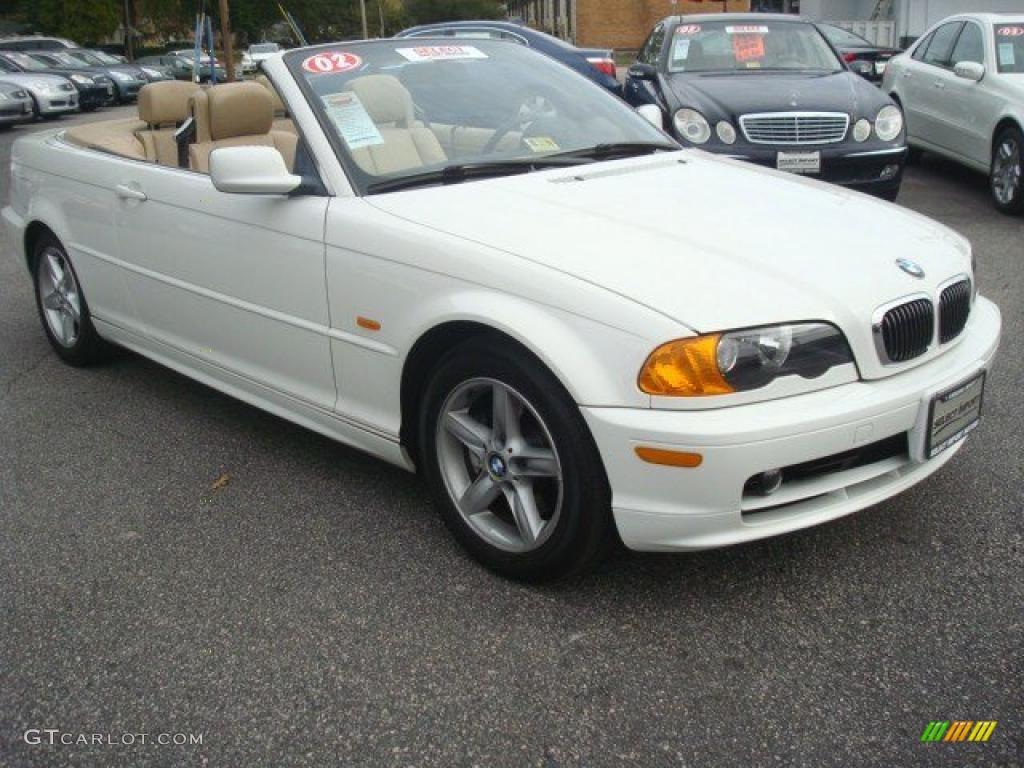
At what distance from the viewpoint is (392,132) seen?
140 inches

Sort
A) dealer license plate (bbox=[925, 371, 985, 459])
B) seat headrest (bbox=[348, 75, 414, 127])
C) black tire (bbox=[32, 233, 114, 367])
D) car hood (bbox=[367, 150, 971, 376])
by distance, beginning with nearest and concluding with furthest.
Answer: car hood (bbox=[367, 150, 971, 376])
dealer license plate (bbox=[925, 371, 985, 459])
seat headrest (bbox=[348, 75, 414, 127])
black tire (bbox=[32, 233, 114, 367])

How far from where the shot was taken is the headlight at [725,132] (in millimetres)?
7348

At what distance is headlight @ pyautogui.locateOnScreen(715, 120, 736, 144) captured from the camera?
24.1 ft

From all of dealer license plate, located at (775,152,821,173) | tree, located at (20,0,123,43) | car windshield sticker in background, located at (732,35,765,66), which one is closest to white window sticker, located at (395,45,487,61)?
dealer license plate, located at (775,152,821,173)

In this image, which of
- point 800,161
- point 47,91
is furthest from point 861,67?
point 47,91

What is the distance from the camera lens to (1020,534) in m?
3.22

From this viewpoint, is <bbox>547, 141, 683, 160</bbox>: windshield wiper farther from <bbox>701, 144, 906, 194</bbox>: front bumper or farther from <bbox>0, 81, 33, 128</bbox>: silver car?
<bbox>0, 81, 33, 128</bbox>: silver car

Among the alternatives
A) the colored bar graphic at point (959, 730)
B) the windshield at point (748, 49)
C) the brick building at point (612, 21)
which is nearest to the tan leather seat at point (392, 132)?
the colored bar graphic at point (959, 730)

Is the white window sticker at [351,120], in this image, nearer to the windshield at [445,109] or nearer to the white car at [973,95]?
the windshield at [445,109]

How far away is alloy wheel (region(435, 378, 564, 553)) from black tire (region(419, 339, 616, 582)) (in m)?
0.02

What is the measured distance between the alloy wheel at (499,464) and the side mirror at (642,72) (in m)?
5.89

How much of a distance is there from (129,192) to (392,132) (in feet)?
4.27

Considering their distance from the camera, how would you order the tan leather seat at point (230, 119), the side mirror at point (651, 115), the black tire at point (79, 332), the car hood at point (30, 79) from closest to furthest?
the side mirror at point (651, 115) < the tan leather seat at point (230, 119) < the black tire at point (79, 332) < the car hood at point (30, 79)

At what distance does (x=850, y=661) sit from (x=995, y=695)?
0.33 meters
